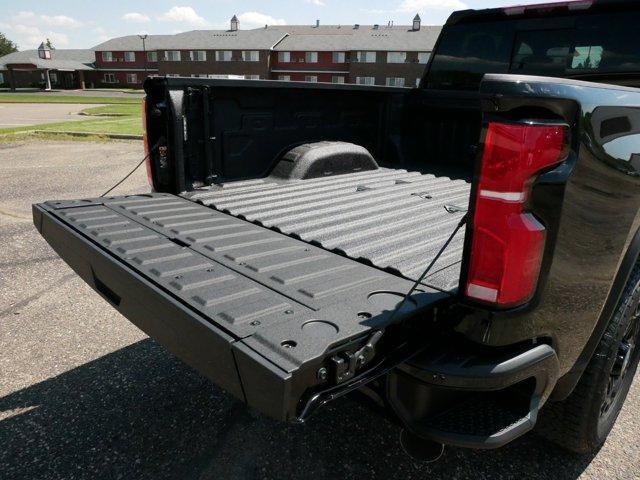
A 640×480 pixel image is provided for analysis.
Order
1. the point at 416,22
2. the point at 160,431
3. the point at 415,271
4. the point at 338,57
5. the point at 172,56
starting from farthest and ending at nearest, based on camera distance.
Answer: the point at 172,56 → the point at 416,22 → the point at 338,57 → the point at 160,431 → the point at 415,271

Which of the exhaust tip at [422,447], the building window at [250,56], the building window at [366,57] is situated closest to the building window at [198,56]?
the building window at [250,56]

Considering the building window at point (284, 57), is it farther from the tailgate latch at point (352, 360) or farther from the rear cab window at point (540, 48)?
the tailgate latch at point (352, 360)

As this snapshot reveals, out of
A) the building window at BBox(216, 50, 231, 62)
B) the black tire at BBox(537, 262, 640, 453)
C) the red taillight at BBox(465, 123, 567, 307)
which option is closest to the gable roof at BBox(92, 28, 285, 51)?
the building window at BBox(216, 50, 231, 62)

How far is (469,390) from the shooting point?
5.47 feet

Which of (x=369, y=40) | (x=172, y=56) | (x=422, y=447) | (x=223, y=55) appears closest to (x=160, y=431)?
(x=422, y=447)

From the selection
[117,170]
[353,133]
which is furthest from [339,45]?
[353,133]

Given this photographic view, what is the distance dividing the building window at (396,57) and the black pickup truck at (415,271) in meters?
56.0

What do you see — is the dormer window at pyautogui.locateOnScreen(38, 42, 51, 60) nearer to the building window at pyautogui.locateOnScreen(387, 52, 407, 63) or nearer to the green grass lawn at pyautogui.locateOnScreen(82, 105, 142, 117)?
the building window at pyautogui.locateOnScreen(387, 52, 407, 63)

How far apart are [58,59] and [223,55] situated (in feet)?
95.2

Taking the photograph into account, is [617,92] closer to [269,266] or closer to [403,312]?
[403,312]

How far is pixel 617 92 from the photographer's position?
1.74 meters

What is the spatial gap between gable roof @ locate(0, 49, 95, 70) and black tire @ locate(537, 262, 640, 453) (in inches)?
3003

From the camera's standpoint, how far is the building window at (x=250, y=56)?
59906mm

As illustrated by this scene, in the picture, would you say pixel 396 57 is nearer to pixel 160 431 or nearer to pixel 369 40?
pixel 369 40
